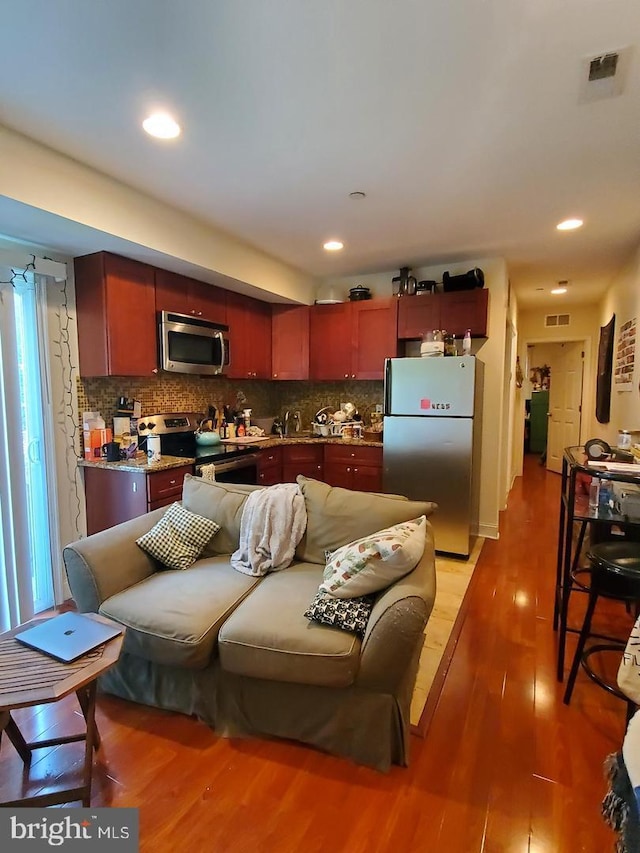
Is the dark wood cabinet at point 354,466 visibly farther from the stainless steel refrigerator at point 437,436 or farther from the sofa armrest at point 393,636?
the sofa armrest at point 393,636

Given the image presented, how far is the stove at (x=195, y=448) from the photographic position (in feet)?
10.8

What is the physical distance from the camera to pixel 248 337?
4.19 meters

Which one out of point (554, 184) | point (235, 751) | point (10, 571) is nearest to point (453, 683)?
point (235, 751)

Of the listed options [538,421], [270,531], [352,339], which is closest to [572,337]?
[538,421]

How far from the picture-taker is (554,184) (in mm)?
2428

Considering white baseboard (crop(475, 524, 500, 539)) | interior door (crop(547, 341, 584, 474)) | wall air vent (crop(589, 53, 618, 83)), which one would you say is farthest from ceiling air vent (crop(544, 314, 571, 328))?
wall air vent (crop(589, 53, 618, 83))

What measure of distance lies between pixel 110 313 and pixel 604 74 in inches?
110

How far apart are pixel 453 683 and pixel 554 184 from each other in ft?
8.99

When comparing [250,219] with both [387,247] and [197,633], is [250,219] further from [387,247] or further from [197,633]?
[197,633]

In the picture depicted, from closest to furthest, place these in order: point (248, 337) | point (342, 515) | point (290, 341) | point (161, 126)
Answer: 1. point (161, 126)
2. point (342, 515)
3. point (248, 337)
4. point (290, 341)

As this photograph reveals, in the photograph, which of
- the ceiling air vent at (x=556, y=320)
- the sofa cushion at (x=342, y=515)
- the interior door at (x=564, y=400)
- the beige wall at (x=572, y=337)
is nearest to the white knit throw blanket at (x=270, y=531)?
the sofa cushion at (x=342, y=515)

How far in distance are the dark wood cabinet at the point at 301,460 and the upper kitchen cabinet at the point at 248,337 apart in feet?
2.79

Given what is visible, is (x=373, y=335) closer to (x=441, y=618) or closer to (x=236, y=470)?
(x=236, y=470)

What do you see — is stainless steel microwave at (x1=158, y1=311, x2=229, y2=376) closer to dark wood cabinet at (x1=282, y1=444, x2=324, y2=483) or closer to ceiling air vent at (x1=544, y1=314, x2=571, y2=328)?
dark wood cabinet at (x1=282, y1=444, x2=324, y2=483)
